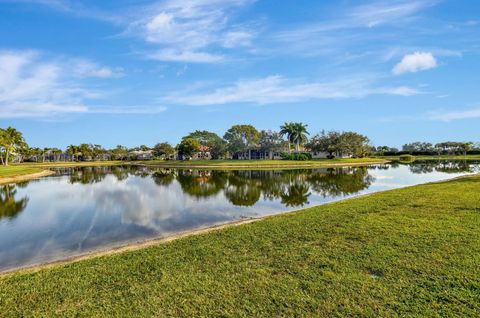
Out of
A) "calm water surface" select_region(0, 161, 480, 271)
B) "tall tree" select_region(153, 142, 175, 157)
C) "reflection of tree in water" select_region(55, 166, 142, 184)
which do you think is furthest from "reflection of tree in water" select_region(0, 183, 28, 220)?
"tall tree" select_region(153, 142, 175, 157)

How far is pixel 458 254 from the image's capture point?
5.69 meters

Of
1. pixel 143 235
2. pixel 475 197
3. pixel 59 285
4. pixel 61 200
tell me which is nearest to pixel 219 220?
pixel 143 235

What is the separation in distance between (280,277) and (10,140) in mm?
74281

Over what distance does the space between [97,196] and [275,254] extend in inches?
672

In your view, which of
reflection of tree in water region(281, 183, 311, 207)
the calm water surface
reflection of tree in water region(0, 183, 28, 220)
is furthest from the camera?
reflection of tree in water region(281, 183, 311, 207)

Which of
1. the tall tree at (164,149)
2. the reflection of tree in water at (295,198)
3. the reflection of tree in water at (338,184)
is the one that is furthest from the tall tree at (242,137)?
the reflection of tree in water at (295,198)

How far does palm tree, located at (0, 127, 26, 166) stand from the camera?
56.5 metres

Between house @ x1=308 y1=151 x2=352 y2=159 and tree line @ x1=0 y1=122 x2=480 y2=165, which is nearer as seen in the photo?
tree line @ x1=0 y1=122 x2=480 y2=165

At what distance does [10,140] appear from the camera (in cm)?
6050

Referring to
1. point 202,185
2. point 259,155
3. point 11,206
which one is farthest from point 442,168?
point 11,206

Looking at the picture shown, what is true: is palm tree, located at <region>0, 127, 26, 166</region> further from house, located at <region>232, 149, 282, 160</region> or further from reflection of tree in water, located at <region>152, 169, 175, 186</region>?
house, located at <region>232, 149, 282, 160</region>

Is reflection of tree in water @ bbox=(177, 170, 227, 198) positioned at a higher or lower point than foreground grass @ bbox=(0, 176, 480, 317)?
lower

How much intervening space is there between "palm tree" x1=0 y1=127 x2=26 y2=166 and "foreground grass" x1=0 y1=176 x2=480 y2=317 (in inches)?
2559

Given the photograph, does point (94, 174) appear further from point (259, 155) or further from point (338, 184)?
point (259, 155)
